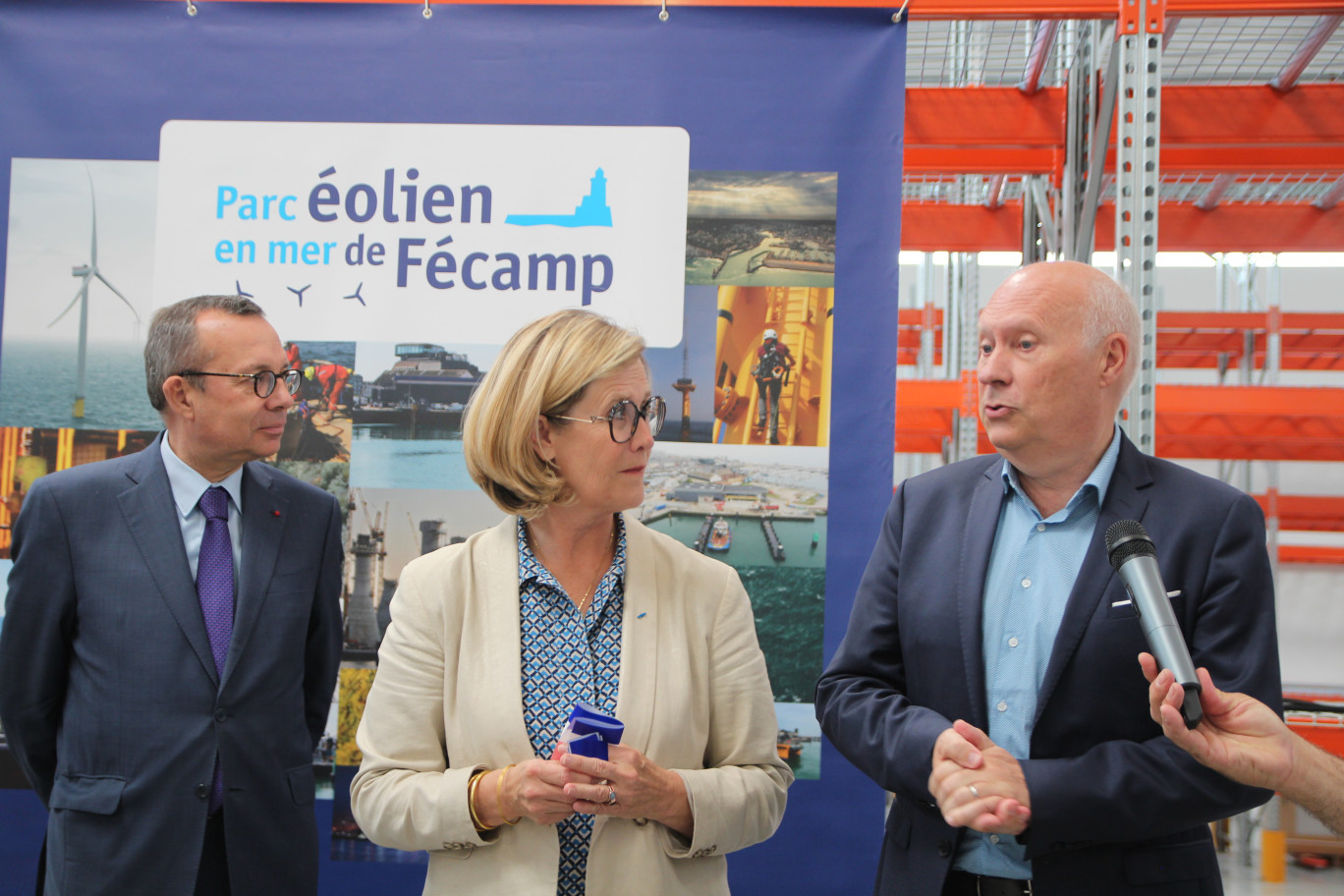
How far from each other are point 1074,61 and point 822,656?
Result: 233 cm

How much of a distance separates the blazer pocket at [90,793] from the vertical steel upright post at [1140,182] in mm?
2576

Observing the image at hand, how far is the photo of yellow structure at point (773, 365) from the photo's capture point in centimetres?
307

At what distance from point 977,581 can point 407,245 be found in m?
2.01

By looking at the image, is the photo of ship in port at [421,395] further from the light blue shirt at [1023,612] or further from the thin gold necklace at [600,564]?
the light blue shirt at [1023,612]

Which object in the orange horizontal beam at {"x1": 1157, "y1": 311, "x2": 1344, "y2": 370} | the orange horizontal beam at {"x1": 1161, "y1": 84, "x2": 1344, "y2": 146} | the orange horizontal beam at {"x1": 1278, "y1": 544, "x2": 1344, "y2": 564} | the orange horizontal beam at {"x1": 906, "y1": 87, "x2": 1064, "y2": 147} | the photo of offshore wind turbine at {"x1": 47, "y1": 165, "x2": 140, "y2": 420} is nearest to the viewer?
the photo of offshore wind turbine at {"x1": 47, "y1": 165, "x2": 140, "y2": 420}

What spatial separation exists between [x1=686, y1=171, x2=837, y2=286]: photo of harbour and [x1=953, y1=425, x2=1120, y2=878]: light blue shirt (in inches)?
51.8

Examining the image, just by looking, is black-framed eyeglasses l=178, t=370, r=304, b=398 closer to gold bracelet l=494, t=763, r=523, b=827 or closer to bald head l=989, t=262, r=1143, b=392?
gold bracelet l=494, t=763, r=523, b=827

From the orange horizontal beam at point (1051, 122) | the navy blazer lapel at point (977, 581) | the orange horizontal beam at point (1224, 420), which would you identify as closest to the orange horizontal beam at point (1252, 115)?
the orange horizontal beam at point (1051, 122)

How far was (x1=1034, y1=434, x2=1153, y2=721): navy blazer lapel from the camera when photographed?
175 cm

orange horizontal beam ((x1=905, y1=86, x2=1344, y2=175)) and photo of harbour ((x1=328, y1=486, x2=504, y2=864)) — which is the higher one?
orange horizontal beam ((x1=905, y1=86, x2=1344, y2=175))

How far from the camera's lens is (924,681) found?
6.20 feet

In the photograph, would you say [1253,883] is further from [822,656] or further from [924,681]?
[924,681]

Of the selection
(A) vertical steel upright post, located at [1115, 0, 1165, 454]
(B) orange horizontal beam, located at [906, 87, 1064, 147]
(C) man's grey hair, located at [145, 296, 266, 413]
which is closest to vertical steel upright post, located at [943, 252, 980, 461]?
(B) orange horizontal beam, located at [906, 87, 1064, 147]

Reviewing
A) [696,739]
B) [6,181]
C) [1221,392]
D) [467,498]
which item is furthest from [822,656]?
[1221,392]
